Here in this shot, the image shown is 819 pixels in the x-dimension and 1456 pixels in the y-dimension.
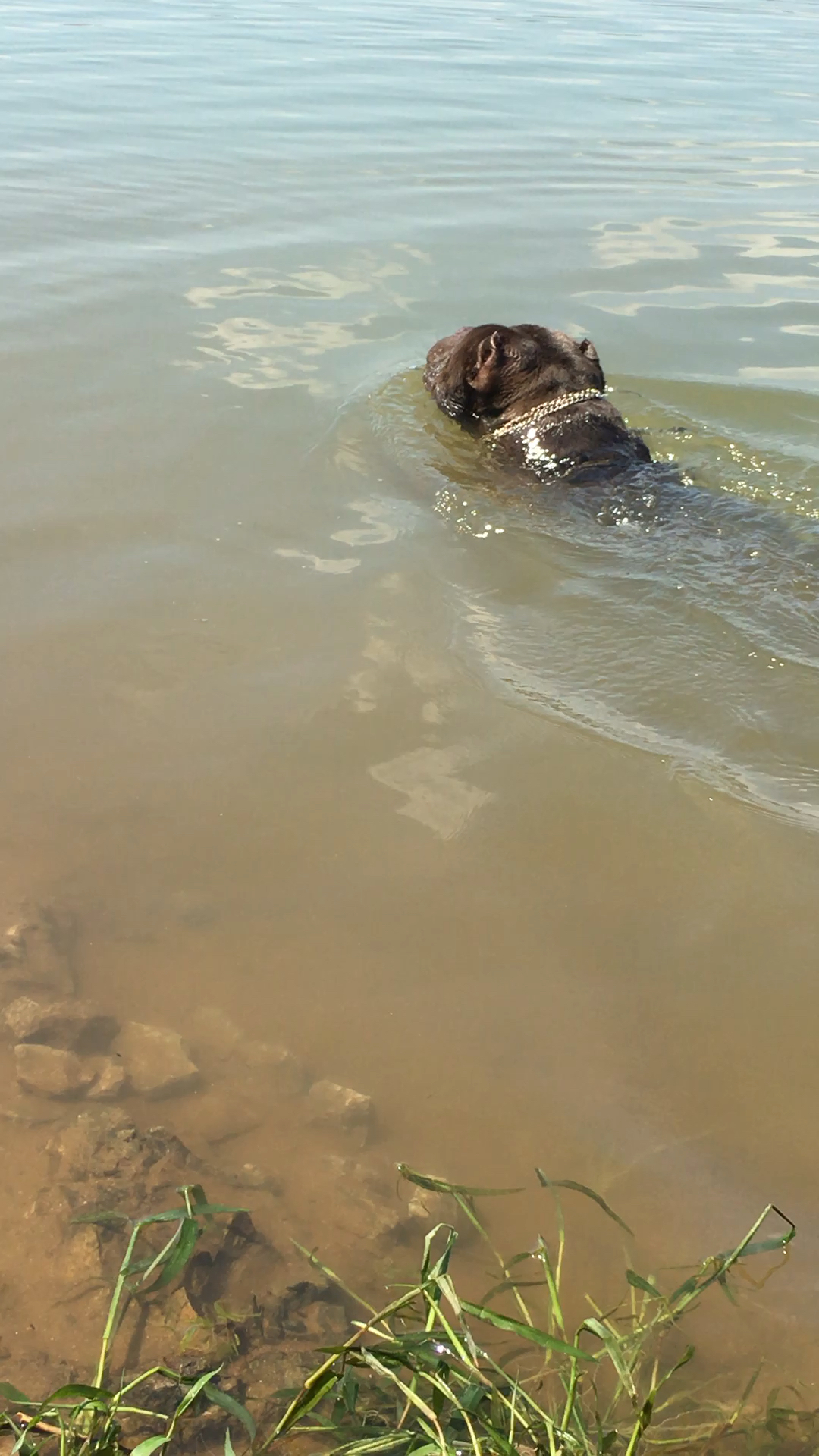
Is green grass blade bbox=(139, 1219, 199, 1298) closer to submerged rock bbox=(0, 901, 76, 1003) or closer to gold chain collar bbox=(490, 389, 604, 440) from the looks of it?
submerged rock bbox=(0, 901, 76, 1003)

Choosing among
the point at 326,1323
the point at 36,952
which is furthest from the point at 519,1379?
the point at 36,952

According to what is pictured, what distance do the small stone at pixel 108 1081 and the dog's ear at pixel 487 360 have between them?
4355 millimetres

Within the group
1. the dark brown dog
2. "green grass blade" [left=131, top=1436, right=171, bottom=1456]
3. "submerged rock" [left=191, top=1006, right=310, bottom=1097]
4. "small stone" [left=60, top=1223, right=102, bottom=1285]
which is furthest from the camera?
the dark brown dog

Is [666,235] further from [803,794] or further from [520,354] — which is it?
[803,794]

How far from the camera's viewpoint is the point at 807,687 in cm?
439

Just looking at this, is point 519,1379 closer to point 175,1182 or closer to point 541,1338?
point 541,1338

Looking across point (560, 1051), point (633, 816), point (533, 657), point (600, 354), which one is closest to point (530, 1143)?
point (560, 1051)

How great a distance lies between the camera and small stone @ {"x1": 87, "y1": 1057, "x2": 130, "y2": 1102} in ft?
9.73

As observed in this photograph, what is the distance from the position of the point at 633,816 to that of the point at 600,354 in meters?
4.66

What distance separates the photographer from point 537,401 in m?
6.23

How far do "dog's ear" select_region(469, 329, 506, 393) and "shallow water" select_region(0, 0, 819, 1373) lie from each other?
32 centimetres

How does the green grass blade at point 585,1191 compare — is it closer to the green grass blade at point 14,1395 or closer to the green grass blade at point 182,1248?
the green grass blade at point 182,1248

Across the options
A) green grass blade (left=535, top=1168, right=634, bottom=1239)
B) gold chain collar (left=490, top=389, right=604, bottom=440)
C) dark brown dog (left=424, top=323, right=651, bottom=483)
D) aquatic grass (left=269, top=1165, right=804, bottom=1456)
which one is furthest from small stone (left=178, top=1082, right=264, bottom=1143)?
gold chain collar (left=490, top=389, right=604, bottom=440)

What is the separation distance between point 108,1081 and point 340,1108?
58cm
